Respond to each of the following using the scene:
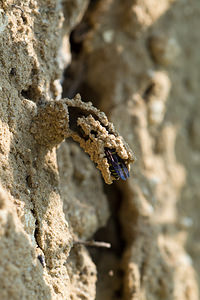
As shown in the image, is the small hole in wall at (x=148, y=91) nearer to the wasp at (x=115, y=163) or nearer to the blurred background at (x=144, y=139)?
the blurred background at (x=144, y=139)

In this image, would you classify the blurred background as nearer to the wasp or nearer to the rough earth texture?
the rough earth texture

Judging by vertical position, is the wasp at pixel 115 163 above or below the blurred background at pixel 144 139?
below

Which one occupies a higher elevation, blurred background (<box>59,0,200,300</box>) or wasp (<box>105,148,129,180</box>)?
blurred background (<box>59,0,200,300</box>)

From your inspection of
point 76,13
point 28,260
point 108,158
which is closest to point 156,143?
point 76,13

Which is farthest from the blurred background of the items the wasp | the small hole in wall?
the wasp

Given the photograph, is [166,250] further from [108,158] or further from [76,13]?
[76,13]

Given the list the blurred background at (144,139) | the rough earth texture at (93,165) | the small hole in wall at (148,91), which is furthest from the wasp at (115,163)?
the small hole in wall at (148,91)
